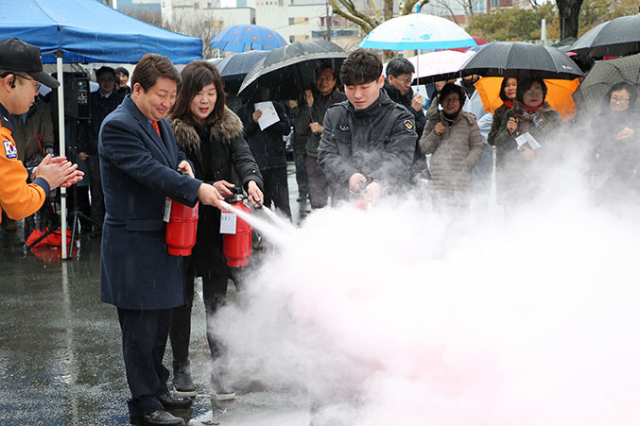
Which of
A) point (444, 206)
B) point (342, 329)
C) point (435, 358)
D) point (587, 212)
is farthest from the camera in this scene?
point (444, 206)

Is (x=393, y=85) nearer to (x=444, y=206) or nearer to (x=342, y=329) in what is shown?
(x=444, y=206)

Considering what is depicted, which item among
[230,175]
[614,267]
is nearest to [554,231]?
[614,267]

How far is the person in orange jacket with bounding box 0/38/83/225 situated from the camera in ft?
11.6

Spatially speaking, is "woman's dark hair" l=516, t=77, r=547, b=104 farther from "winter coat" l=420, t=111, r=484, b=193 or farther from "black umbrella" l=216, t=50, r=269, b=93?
"black umbrella" l=216, t=50, r=269, b=93

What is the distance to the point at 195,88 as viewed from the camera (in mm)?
4352

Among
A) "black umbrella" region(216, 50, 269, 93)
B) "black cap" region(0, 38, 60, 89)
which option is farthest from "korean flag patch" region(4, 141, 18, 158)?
"black umbrella" region(216, 50, 269, 93)

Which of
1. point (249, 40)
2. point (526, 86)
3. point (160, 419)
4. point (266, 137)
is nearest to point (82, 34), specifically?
point (266, 137)

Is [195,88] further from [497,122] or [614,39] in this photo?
[614,39]

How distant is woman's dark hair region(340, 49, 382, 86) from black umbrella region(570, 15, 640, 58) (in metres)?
4.90

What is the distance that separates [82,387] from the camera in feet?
15.4

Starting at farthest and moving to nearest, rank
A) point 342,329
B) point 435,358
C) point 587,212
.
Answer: point 587,212 < point 342,329 < point 435,358

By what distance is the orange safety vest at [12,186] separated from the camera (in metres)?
3.52

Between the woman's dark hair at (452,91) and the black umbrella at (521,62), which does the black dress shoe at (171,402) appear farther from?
the black umbrella at (521,62)

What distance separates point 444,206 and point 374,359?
153 inches
